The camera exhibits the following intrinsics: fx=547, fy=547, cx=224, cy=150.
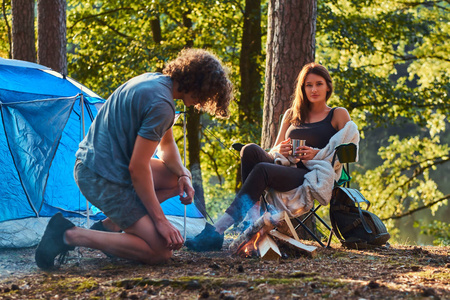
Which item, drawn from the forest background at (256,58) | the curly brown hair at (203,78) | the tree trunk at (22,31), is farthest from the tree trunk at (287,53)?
the forest background at (256,58)

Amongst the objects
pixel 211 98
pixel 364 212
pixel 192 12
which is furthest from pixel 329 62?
pixel 211 98

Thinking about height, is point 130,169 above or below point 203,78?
below

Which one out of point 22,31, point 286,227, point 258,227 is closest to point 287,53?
point 286,227

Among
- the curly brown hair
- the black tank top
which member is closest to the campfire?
the black tank top

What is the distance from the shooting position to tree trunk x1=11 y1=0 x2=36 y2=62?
7.19 m

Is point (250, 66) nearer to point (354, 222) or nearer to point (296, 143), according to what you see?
point (296, 143)

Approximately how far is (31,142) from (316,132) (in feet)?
6.76

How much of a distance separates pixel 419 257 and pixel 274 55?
2.14 m

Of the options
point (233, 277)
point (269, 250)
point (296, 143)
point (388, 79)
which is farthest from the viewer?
point (388, 79)

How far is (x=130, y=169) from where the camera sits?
8.98 feet

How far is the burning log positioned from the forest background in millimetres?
5186

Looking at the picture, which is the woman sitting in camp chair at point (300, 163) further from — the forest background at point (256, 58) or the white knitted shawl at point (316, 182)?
the forest background at point (256, 58)

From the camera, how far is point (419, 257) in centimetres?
351

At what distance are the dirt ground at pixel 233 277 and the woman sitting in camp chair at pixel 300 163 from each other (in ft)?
0.82
